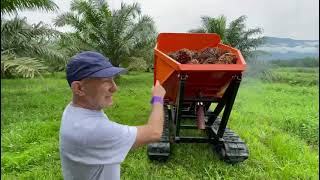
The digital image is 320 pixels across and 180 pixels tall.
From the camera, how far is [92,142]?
2400mm

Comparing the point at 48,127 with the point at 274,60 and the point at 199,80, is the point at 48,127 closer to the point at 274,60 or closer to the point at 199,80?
the point at 199,80

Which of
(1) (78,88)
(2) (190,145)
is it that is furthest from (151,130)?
(2) (190,145)

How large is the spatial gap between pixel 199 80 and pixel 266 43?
42.1 ft

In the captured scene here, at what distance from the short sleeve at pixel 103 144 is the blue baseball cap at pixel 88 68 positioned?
252 mm

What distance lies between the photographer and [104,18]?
15.7 m

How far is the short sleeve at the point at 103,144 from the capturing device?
94.5 inches

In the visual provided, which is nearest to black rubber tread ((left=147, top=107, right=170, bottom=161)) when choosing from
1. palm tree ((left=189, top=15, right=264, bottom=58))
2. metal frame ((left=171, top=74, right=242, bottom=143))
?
metal frame ((left=171, top=74, right=242, bottom=143))

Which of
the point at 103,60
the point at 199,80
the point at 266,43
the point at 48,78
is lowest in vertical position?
the point at 48,78

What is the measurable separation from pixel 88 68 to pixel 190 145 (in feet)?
12.7

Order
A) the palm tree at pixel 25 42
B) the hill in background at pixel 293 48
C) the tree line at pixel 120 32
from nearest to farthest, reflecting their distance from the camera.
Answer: the palm tree at pixel 25 42
the hill in background at pixel 293 48
the tree line at pixel 120 32

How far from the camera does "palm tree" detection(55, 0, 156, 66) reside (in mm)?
15602

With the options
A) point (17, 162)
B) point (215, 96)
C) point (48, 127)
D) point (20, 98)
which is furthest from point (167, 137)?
point (20, 98)

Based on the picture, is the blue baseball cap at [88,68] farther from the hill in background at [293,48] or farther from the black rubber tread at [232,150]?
the hill in background at [293,48]

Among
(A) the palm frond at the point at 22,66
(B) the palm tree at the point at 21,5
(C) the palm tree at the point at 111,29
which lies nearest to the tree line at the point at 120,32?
(C) the palm tree at the point at 111,29
